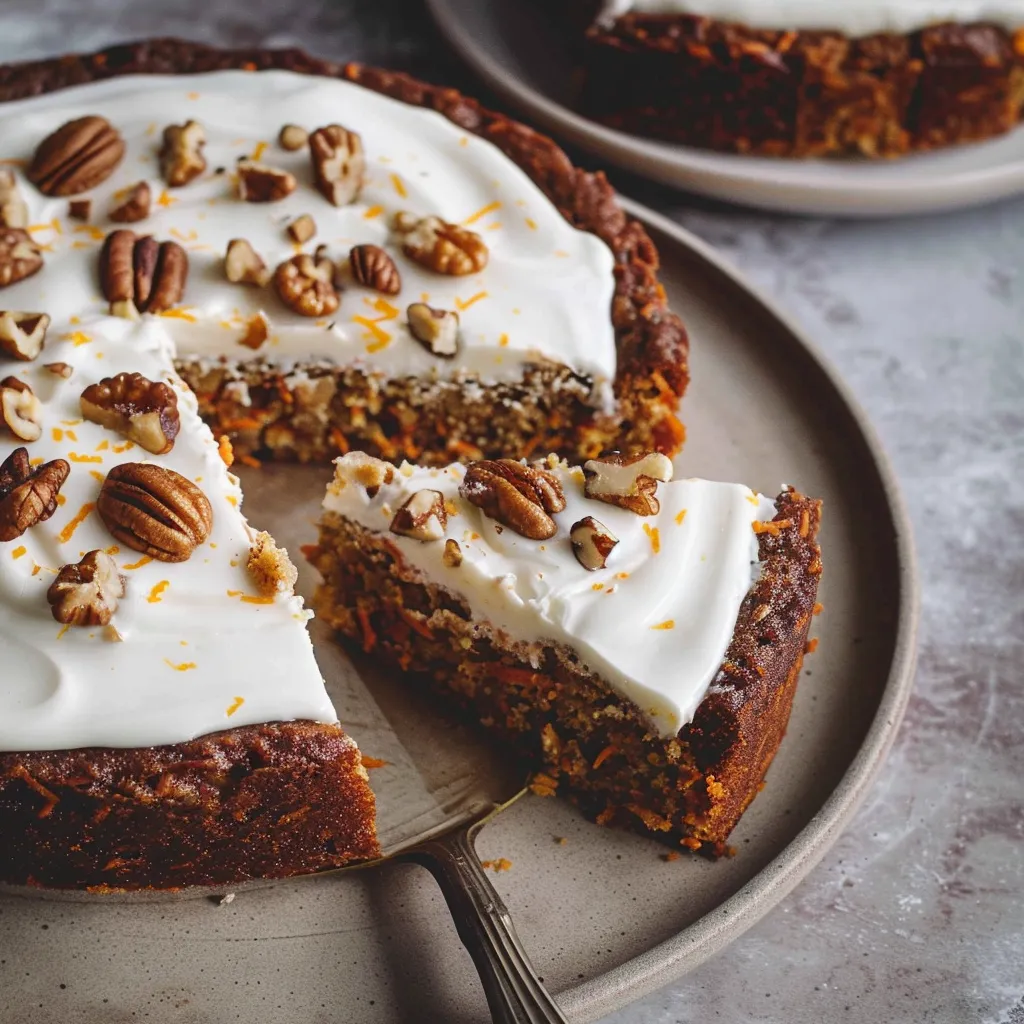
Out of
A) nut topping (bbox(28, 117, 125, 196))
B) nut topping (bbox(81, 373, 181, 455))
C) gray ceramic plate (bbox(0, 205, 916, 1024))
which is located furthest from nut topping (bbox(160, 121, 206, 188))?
gray ceramic plate (bbox(0, 205, 916, 1024))

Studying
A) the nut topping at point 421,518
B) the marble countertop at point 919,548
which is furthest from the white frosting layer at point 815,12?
the nut topping at point 421,518

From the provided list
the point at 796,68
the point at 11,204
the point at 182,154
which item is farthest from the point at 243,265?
the point at 796,68

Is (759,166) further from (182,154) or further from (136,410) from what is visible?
(136,410)

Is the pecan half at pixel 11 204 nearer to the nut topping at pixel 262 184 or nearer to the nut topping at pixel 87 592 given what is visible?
the nut topping at pixel 262 184

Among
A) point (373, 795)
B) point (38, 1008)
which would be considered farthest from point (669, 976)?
point (38, 1008)

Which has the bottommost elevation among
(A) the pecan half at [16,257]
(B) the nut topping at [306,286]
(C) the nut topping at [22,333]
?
(C) the nut topping at [22,333]

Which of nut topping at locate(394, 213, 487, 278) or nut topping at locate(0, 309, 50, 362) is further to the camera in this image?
nut topping at locate(394, 213, 487, 278)

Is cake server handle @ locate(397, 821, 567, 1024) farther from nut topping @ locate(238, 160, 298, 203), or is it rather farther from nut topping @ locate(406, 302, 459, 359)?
nut topping @ locate(238, 160, 298, 203)
